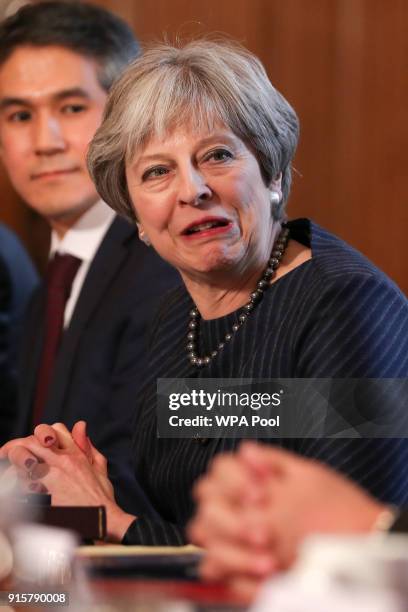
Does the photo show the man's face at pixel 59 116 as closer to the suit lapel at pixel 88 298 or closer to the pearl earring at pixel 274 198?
the suit lapel at pixel 88 298

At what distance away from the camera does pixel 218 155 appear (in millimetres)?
1914

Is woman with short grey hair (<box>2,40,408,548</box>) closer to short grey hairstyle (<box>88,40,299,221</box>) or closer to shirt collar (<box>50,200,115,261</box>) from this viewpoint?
short grey hairstyle (<box>88,40,299,221</box>)

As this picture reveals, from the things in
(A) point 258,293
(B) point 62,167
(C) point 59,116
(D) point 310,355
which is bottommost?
(D) point 310,355

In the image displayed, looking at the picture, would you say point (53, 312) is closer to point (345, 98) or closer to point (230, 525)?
point (345, 98)

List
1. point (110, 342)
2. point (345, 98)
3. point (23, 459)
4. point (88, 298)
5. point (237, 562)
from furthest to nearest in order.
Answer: point (345, 98) → point (88, 298) → point (110, 342) → point (23, 459) → point (237, 562)

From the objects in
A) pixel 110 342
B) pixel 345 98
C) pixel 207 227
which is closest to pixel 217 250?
pixel 207 227

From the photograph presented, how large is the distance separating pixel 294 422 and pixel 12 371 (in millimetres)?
1909

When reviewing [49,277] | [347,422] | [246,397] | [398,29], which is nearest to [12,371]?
[49,277]

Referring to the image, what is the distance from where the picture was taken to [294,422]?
5.72 ft

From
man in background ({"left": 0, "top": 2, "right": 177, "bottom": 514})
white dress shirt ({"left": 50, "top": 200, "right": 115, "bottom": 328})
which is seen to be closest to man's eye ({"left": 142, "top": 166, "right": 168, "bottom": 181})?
man in background ({"left": 0, "top": 2, "right": 177, "bottom": 514})

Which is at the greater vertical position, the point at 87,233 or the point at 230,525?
the point at 87,233

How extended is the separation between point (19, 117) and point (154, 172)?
4.26 feet

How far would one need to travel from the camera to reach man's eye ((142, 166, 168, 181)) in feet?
6.39

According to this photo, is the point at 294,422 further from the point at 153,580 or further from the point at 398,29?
the point at 398,29
